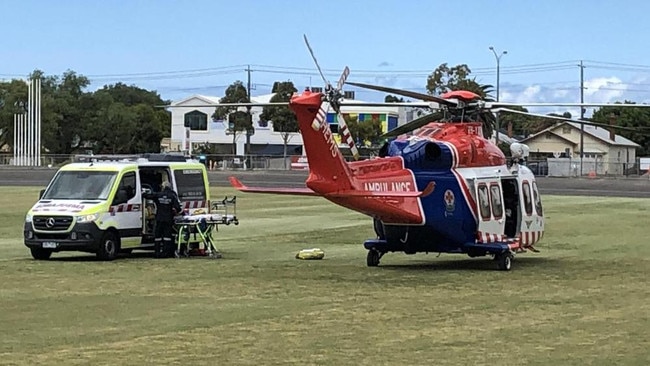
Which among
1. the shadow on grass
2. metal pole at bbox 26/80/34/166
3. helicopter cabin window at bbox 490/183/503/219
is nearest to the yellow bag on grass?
the shadow on grass

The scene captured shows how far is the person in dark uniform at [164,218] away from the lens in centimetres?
2439

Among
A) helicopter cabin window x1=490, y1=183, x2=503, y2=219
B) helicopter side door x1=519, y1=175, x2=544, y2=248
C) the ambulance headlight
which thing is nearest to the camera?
helicopter cabin window x1=490, y1=183, x2=503, y2=219

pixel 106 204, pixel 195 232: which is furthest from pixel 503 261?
pixel 106 204

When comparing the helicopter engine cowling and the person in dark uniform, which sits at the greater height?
the helicopter engine cowling

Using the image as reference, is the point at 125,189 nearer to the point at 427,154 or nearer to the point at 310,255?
the point at 310,255

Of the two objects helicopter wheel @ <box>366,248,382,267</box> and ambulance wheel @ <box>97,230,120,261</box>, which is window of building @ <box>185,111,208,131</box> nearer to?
ambulance wheel @ <box>97,230,120,261</box>

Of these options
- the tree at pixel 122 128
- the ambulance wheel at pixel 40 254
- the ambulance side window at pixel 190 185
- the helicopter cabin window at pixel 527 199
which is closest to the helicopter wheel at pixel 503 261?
the helicopter cabin window at pixel 527 199

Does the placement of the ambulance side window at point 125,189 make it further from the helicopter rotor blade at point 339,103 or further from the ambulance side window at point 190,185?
the helicopter rotor blade at point 339,103

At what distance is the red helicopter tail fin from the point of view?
754 inches

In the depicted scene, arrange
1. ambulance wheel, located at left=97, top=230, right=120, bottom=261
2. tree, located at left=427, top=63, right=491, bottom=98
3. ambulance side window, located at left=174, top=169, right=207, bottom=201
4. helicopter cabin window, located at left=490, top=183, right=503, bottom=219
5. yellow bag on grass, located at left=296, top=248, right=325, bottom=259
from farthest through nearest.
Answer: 1. tree, located at left=427, top=63, right=491, bottom=98
2. ambulance side window, located at left=174, top=169, right=207, bottom=201
3. yellow bag on grass, located at left=296, top=248, right=325, bottom=259
4. ambulance wheel, located at left=97, top=230, right=120, bottom=261
5. helicopter cabin window, located at left=490, top=183, right=503, bottom=219

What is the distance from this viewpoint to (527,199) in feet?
A: 80.5

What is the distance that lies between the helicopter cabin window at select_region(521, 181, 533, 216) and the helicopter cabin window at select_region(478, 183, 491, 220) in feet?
5.22

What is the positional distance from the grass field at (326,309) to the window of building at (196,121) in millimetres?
98438

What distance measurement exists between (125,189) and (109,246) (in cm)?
135
